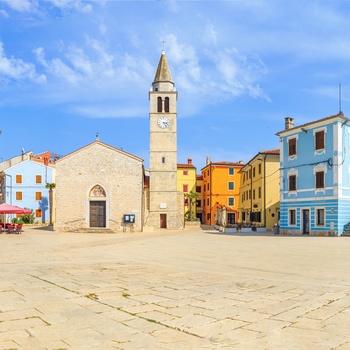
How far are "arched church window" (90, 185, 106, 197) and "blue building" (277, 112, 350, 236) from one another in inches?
626

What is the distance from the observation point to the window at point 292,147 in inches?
1265

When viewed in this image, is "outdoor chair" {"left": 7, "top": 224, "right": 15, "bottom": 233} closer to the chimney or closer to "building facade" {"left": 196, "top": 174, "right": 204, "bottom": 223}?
the chimney

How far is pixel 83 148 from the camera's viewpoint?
3844 cm

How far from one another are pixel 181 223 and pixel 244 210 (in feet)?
34.3

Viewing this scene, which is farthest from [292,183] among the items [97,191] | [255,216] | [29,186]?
[29,186]

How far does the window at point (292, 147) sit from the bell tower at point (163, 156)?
1442 centimetres

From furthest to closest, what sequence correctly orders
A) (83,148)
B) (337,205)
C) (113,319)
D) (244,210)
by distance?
(244,210) < (83,148) < (337,205) < (113,319)

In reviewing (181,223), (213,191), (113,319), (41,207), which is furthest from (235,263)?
(213,191)

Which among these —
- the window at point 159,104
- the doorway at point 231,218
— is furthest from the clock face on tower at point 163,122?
the doorway at point 231,218

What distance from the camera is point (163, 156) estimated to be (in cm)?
4444

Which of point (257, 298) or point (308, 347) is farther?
point (257, 298)

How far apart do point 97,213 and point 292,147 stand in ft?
59.7

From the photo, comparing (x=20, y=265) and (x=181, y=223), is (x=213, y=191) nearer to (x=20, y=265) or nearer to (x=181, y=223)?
(x=181, y=223)

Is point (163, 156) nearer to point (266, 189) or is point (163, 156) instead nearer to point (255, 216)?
point (266, 189)
